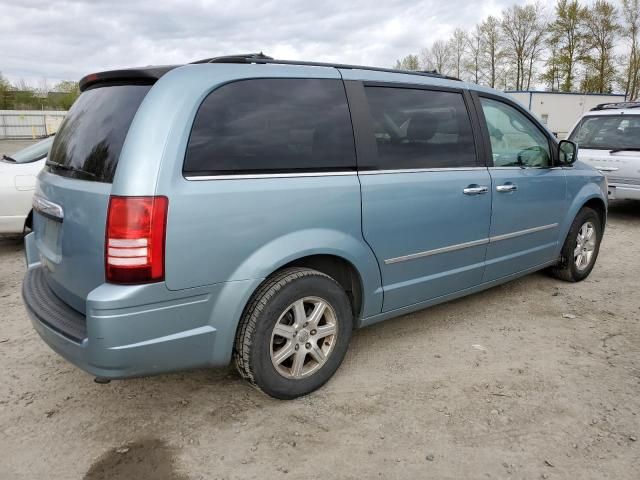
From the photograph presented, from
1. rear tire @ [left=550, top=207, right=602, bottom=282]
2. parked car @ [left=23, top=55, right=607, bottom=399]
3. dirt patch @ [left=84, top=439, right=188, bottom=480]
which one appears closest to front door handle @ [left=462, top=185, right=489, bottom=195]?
parked car @ [left=23, top=55, right=607, bottom=399]

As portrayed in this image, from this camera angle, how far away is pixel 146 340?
2377 mm

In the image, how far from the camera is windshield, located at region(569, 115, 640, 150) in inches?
324

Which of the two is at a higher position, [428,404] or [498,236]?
[498,236]

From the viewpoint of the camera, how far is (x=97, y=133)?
2.67 meters

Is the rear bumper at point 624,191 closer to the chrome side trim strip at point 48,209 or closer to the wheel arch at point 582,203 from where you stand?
the wheel arch at point 582,203

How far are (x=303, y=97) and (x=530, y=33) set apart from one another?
49.9m

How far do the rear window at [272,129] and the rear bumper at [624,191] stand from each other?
6549 millimetres

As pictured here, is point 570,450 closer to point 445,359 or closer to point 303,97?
point 445,359

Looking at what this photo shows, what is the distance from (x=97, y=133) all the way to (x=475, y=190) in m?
2.39

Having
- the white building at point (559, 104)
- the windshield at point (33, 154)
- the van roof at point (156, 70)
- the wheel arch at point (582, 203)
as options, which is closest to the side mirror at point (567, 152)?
the wheel arch at point (582, 203)

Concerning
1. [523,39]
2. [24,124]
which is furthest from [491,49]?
[24,124]

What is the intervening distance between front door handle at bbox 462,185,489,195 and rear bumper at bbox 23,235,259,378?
173 centimetres

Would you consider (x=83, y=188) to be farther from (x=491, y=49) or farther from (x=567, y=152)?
(x=491, y=49)

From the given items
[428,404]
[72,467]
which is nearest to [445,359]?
[428,404]
